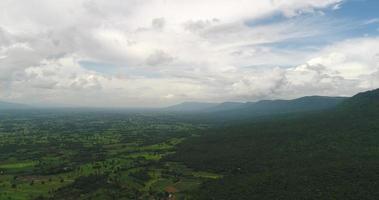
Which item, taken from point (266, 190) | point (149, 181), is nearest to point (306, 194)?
point (266, 190)

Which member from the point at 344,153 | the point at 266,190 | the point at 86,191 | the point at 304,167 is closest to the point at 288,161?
the point at 304,167

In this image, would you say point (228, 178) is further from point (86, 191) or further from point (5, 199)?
point (5, 199)

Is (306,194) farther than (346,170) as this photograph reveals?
No

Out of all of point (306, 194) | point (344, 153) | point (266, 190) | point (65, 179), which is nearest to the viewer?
point (306, 194)

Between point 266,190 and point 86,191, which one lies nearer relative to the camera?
point 266,190

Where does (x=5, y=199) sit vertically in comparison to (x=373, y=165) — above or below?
below

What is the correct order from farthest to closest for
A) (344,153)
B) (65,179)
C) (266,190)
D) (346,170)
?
(344,153) → (65,179) → (346,170) → (266,190)

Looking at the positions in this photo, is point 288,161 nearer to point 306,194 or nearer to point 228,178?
point 228,178

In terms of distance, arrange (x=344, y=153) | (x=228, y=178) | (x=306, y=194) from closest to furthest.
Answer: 1. (x=306, y=194)
2. (x=228, y=178)
3. (x=344, y=153)

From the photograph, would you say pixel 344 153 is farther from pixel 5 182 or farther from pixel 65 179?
pixel 5 182

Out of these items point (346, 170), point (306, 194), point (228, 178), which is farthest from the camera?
point (228, 178)
